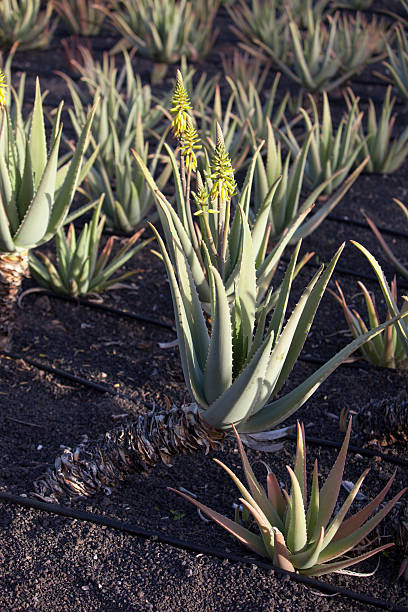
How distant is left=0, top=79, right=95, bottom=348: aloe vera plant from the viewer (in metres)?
2.21

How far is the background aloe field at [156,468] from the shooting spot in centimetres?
176

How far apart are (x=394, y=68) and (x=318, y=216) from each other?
2436mm

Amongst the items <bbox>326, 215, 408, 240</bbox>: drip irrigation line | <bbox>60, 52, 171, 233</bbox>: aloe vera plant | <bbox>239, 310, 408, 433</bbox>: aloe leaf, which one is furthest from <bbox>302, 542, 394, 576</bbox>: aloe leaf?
<bbox>326, 215, 408, 240</bbox>: drip irrigation line

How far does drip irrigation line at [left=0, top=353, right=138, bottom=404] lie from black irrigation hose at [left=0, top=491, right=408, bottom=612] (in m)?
0.58

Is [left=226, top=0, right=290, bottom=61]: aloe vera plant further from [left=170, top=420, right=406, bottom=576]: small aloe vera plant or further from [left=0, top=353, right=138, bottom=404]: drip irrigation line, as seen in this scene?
[left=170, top=420, right=406, bottom=576]: small aloe vera plant

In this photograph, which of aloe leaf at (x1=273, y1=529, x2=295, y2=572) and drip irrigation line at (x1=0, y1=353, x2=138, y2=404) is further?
drip irrigation line at (x1=0, y1=353, x2=138, y2=404)

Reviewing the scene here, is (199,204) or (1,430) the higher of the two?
(199,204)

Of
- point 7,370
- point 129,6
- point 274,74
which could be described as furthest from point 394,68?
point 7,370

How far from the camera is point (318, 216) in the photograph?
2730 millimetres

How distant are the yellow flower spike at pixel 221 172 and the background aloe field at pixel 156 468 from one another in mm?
679

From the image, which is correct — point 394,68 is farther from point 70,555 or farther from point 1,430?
point 70,555

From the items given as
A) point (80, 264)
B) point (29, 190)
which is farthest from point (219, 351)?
point (80, 264)

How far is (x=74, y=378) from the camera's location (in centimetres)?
257

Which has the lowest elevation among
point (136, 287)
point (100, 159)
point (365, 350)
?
point (136, 287)
